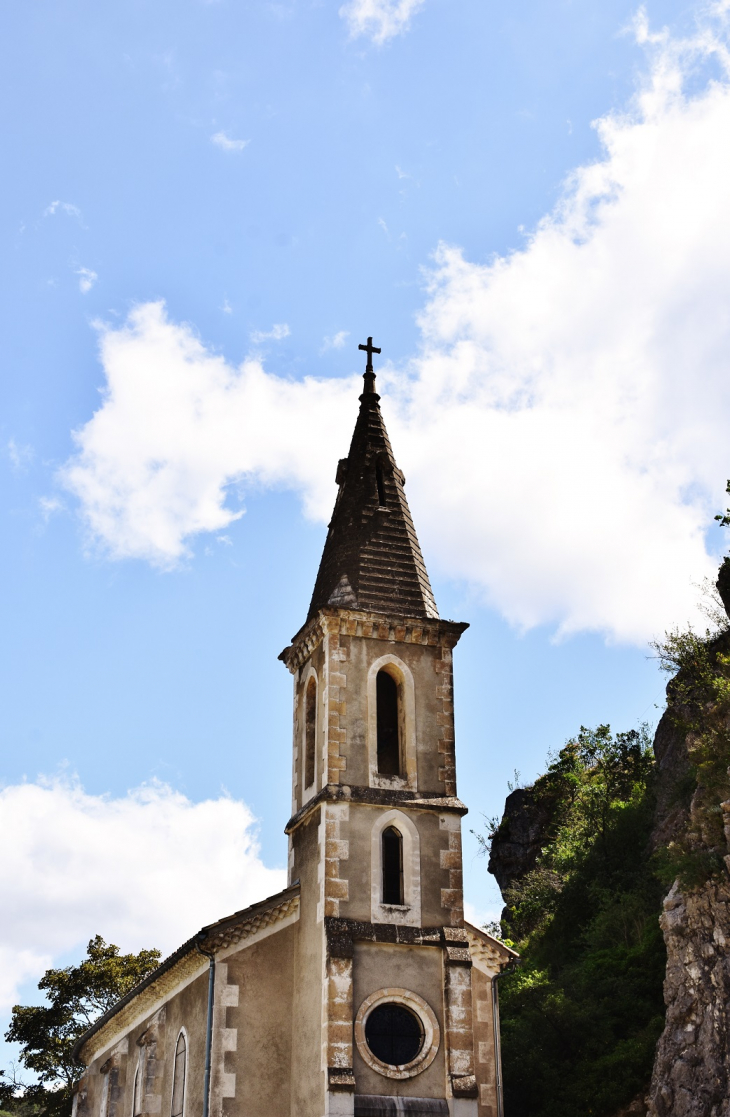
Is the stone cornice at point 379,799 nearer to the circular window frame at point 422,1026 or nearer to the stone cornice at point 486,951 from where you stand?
the stone cornice at point 486,951

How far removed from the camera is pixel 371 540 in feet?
81.9

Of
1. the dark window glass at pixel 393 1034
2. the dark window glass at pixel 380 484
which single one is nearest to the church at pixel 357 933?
the dark window glass at pixel 393 1034

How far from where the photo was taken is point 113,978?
134 feet

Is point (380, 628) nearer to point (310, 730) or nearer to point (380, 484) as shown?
point (310, 730)

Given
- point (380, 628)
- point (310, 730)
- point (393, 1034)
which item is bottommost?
point (393, 1034)

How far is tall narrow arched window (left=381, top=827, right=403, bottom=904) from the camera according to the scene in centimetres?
2144

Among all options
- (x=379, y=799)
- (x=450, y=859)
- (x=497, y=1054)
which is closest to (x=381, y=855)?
(x=379, y=799)

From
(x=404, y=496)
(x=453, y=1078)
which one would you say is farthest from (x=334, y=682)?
(x=453, y=1078)

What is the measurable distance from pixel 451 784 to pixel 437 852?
4.56ft

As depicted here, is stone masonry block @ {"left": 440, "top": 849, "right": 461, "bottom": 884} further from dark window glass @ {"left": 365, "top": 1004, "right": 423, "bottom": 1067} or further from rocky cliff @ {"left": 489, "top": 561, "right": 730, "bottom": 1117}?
rocky cliff @ {"left": 489, "top": 561, "right": 730, "bottom": 1117}

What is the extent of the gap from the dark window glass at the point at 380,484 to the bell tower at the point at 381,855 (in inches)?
10.6

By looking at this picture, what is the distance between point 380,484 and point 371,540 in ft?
6.30

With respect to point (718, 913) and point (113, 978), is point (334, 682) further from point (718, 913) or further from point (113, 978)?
point (113, 978)

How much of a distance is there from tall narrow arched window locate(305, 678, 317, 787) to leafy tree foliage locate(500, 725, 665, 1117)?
10711 millimetres
